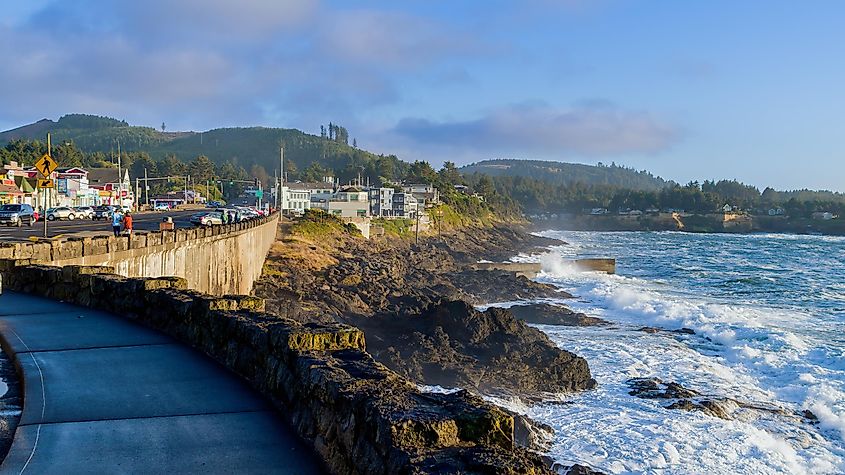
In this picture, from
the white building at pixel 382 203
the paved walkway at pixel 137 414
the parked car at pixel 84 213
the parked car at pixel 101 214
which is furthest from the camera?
the white building at pixel 382 203

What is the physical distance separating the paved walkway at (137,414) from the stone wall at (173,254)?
9189 millimetres

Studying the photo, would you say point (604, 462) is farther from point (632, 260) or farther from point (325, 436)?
point (632, 260)

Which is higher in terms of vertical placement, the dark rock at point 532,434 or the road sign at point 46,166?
the road sign at point 46,166

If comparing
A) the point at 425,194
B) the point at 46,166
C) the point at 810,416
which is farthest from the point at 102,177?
the point at 810,416

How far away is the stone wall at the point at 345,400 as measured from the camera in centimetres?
436

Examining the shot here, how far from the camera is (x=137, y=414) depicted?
6.79 m

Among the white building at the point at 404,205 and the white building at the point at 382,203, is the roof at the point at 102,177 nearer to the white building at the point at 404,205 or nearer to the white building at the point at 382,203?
the white building at the point at 382,203

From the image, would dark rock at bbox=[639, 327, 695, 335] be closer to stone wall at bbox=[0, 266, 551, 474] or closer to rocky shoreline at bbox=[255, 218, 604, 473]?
rocky shoreline at bbox=[255, 218, 604, 473]

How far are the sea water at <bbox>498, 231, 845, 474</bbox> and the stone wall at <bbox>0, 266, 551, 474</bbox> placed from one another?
994cm

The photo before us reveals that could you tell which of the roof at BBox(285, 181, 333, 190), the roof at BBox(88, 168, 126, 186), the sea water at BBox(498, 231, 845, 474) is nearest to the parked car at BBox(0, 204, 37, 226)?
the sea water at BBox(498, 231, 845, 474)

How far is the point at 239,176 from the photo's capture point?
199 meters

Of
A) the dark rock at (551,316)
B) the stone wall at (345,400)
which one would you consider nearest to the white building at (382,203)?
the dark rock at (551,316)

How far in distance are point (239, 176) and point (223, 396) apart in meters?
197

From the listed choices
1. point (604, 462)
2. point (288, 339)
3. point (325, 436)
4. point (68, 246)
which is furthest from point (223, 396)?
point (68, 246)
